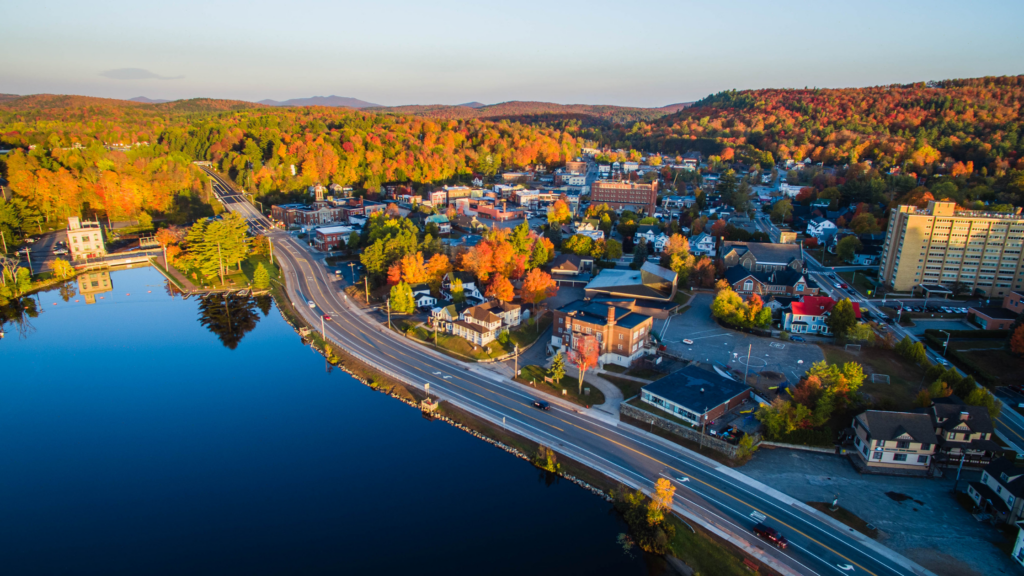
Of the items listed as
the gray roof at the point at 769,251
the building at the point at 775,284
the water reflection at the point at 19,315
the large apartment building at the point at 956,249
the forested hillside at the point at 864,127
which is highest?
the forested hillside at the point at 864,127

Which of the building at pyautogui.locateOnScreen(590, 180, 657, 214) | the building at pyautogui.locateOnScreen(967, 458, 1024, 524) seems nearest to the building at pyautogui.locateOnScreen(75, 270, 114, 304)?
the building at pyautogui.locateOnScreen(590, 180, 657, 214)

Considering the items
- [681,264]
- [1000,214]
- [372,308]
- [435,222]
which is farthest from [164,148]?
[1000,214]

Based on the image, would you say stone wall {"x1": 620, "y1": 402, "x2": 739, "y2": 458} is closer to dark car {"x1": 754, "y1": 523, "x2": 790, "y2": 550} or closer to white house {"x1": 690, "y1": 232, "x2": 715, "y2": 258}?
dark car {"x1": 754, "y1": 523, "x2": 790, "y2": 550}

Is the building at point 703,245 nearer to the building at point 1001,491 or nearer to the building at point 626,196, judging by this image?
the building at point 626,196

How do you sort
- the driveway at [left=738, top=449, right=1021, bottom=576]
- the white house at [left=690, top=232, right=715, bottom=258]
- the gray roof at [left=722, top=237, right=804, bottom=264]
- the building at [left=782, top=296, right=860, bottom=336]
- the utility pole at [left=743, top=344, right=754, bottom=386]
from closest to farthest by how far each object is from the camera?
the driveway at [left=738, top=449, right=1021, bottom=576] < the utility pole at [left=743, top=344, right=754, bottom=386] < the building at [left=782, top=296, right=860, bottom=336] < the gray roof at [left=722, top=237, right=804, bottom=264] < the white house at [left=690, top=232, right=715, bottom=258]

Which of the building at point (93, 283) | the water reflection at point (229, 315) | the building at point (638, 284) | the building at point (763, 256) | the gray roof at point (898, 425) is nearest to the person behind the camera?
the gray roof at point (898, 425)

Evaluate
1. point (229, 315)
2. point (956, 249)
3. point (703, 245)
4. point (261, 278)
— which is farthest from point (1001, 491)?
point (261, 278)

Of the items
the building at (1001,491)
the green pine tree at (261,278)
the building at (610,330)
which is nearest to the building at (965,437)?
the building at (1001,491)
